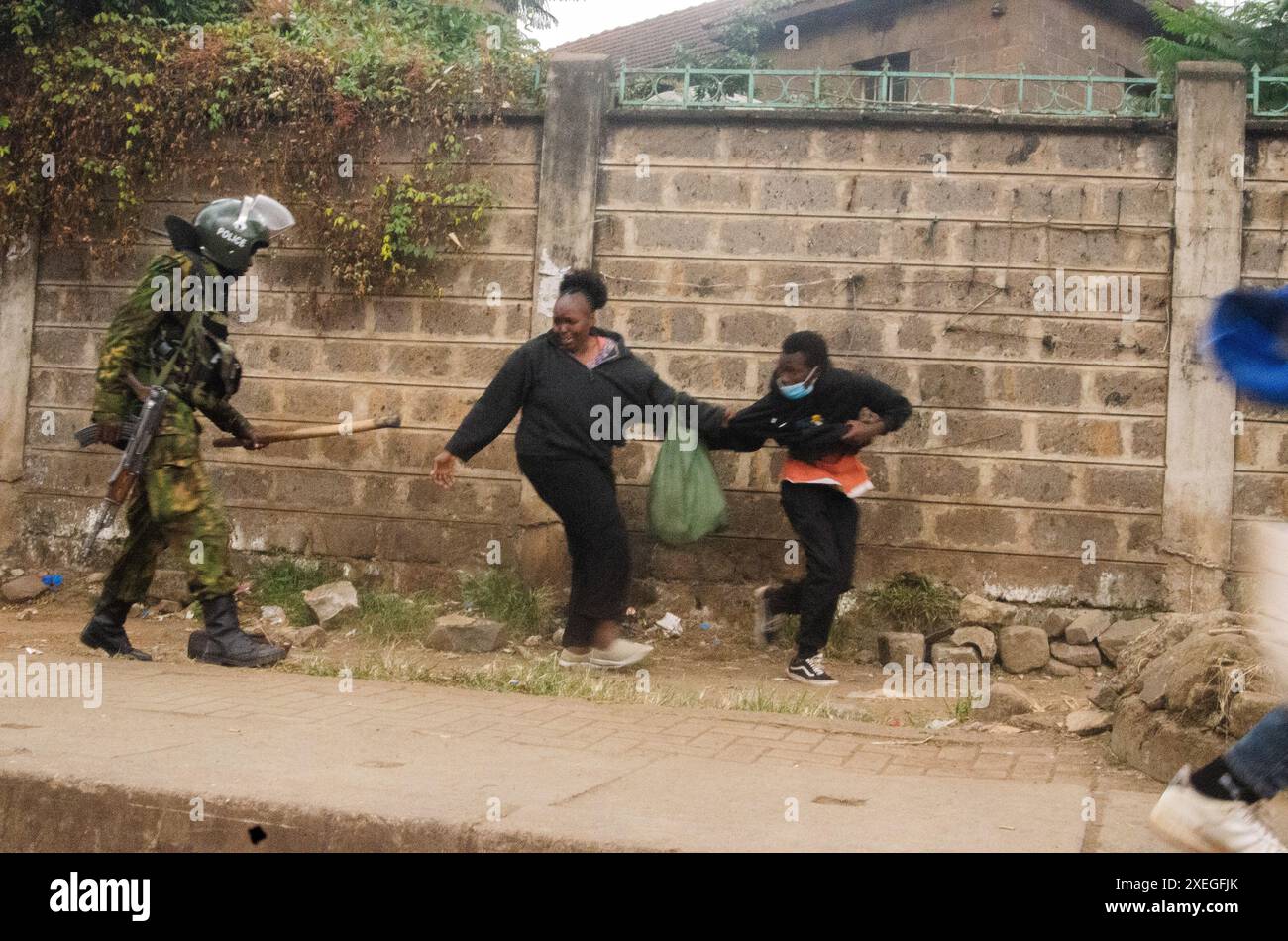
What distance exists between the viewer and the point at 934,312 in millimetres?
6965

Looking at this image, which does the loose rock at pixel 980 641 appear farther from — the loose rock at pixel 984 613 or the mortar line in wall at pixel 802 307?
the mortar line in wall at pixel 802 307

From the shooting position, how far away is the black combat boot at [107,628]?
575 cm

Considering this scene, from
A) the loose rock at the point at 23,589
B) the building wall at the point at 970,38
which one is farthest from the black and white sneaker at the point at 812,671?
the building wall at the point at 970,38

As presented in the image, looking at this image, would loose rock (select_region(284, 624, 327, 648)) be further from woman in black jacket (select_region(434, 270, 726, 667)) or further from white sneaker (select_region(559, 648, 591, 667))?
white sneaker (select_region(559, 648, 591, 667))

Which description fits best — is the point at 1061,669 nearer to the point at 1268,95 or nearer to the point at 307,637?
the point at 1268,95

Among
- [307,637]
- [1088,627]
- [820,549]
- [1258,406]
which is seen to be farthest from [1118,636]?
[307,637]

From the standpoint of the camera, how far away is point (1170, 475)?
673cm

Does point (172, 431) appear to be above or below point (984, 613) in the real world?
above

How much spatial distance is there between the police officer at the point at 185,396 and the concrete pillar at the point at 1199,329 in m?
4.53

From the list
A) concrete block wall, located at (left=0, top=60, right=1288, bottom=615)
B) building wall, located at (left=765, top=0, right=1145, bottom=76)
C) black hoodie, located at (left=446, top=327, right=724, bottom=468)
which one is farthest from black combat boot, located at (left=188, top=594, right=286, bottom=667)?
building wall, located at (left=765, top=0, right=1145, bottom=76)

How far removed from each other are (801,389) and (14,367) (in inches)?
195

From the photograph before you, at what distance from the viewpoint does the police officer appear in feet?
17.8
